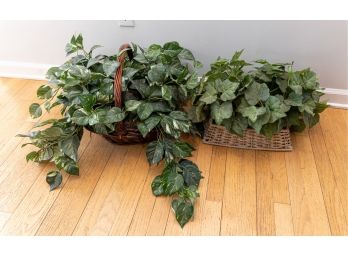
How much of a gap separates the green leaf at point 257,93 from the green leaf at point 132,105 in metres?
0.48

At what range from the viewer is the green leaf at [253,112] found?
53.1 inches

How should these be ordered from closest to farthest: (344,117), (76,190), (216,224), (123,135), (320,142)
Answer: (216,224)
(76,190)
(123,135)
(320,142)
(344,117)

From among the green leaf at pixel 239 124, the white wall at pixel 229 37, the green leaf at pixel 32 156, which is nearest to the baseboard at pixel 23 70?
the white wall at pixel 229 37

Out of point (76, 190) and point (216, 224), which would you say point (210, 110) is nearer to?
point (216, 224)

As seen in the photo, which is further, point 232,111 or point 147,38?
point 147,38

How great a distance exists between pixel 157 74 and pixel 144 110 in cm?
18

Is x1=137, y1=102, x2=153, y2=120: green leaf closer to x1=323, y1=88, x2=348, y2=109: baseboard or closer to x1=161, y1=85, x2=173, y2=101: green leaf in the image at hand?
x1=161, y1=85, x2=173, y2=101: green leaf

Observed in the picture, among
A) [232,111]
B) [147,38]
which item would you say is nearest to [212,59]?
[147,38]

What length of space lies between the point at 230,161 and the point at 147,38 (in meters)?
0.86

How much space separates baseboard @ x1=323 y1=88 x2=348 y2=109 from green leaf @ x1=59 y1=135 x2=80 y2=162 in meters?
1.39

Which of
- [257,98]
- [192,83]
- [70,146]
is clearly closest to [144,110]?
[192,83]

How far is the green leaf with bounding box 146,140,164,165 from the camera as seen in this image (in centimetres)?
140

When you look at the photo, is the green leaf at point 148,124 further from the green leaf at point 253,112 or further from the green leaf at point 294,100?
the green leaf at point 294,100

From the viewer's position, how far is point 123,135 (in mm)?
1506
